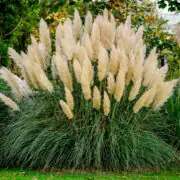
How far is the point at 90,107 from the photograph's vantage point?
697cm

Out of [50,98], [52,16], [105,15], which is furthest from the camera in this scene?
[52,16]

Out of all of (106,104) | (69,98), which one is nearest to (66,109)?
(69,98)

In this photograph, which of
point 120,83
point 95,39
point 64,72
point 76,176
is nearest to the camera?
point 76,176

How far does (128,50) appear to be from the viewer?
743cm

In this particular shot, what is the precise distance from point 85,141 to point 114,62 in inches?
46.8

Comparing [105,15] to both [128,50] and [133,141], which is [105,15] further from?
[133,141]

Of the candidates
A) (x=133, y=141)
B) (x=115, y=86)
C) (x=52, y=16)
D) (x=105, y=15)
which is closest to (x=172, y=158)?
(x=133, y=141)

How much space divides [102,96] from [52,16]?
9115mm

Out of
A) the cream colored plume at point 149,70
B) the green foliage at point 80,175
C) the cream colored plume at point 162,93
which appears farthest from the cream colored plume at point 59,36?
the green foliage at point 80,175

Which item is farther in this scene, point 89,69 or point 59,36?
point 59,36

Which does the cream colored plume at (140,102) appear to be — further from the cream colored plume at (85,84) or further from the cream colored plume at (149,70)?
the cream colored plume at (85,84)

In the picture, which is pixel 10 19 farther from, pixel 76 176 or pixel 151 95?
pixel 76 176

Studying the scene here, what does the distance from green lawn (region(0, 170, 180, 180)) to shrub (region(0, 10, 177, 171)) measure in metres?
0.21

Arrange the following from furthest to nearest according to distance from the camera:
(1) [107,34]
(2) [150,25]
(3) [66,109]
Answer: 1. (2) [150,25]
2. (1) [107,34]
3. (3) [66,109]
